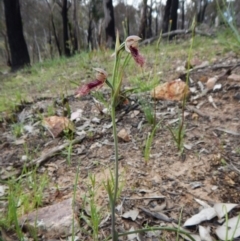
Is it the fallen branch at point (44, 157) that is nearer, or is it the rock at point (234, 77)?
the fallen branch at point (44, 157)

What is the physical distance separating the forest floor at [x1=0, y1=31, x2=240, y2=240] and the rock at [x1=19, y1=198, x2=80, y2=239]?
0.05 ft

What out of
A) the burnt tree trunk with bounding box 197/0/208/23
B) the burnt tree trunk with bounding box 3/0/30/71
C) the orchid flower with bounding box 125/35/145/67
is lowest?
the burnt tree trunk with bounding box 197/0/208/23

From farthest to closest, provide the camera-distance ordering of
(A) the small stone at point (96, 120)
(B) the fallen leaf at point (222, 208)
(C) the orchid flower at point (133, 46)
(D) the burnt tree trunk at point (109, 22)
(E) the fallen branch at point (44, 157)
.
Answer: (D) the burnt tree trunk at point (109, 22) → (A) the small stone at point (96, 120) → (E) the fallen branch at point (44, 157) → (B) the fallen leaf at point (222, 208) → (C) the orchid flower at point (133, 46)

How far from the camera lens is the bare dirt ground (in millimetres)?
1182

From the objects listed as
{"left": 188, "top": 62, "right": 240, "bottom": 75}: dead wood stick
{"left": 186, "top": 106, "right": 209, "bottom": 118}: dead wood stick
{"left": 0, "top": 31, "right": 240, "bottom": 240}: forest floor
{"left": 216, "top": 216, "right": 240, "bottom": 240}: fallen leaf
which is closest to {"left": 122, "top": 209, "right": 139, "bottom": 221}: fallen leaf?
{"left": 0, "top": 31, "right": 240, "bottom": 240}: forest floor

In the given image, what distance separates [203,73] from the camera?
2607mm

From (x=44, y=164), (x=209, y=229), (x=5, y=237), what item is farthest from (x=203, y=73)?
(x=5, y=237)

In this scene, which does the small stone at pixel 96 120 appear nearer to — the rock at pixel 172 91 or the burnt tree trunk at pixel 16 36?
the rock at pixel 172 91

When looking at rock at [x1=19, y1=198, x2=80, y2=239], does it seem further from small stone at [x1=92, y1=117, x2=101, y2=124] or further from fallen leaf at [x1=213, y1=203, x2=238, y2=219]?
small stone at [x1=92, y1=117, x2=101, y2=124]

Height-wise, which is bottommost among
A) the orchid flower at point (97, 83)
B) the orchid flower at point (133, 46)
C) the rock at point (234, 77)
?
the rock at point (234, 77)

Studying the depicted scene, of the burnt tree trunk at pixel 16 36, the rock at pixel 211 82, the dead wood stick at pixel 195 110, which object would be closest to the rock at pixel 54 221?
the dead wood stick at pixel 195 110

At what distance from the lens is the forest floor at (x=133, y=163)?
1.13 meters

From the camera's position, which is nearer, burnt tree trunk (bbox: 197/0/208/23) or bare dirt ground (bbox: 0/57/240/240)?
bare dirt ground (bbox: 0/57/240/240)

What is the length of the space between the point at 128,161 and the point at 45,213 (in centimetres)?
51
